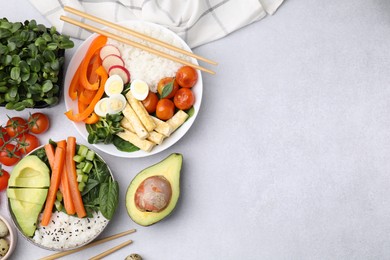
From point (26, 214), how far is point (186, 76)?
76cm

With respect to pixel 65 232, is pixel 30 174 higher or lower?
higher

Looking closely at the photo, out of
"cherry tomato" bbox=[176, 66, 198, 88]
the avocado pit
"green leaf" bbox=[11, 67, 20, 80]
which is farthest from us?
"cherry tomato" bbox=[176, 66, 198, 88]

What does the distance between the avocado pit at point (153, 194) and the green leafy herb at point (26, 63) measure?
0.45 metres

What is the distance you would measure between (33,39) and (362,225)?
1409mm

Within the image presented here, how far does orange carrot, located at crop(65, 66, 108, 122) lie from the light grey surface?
5.7 inches

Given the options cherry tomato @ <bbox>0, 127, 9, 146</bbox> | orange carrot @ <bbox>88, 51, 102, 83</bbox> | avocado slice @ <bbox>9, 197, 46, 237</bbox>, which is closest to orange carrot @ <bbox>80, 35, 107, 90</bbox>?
orange carrot @ <bbox>88, 51, 102, 83</bbox>

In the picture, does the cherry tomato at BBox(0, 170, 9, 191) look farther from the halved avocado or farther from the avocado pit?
the avocado pit

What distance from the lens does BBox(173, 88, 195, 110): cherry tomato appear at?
81.0 inches

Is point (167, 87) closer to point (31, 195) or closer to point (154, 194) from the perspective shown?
point (154, 194)

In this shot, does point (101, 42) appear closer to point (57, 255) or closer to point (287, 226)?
point (57, 255)

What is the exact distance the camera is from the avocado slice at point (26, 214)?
1.97 metres

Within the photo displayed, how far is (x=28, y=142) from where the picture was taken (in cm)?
212

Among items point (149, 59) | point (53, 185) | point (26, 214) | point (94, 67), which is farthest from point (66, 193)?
point (149, 59)

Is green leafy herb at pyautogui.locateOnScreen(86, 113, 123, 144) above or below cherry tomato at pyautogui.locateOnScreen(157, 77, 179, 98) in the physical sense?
above
